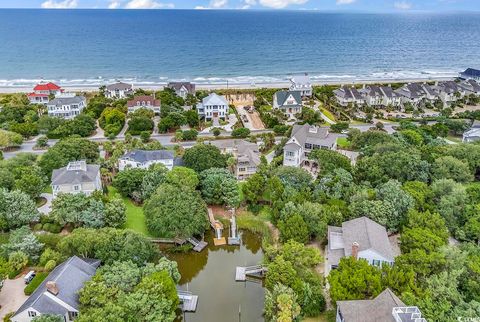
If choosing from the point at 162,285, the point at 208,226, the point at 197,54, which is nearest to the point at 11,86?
the point at 197,54

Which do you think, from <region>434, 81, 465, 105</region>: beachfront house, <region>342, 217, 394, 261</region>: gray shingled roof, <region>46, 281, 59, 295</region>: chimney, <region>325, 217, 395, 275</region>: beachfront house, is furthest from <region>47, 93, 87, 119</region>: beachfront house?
<region>434, 81, 465, 105</region>: beachfront house

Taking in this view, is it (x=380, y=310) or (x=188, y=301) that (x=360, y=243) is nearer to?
(x=380, y=310)

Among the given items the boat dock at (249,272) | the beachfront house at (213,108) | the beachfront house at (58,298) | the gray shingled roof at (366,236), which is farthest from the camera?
the beachfront house at (213,108)

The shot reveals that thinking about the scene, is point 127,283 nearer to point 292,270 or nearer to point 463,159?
point 292,270

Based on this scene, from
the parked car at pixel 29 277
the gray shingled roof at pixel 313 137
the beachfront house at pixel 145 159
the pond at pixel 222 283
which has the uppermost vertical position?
the gray shingled roof at pixel 313 137

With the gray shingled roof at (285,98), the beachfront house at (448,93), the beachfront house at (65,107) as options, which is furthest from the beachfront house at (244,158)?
the beachfront house at (448,93)

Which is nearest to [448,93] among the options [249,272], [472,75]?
[472,75]

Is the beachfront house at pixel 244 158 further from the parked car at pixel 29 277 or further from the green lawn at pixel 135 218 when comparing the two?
the parked car at pixel 29 277
